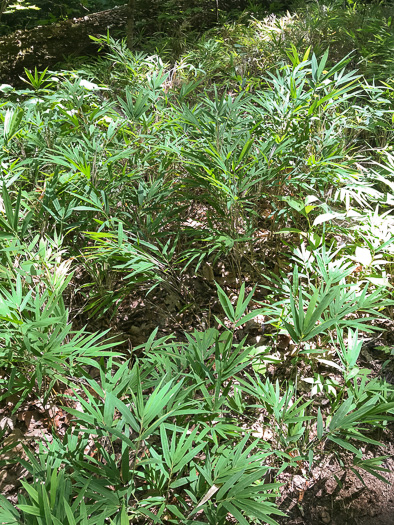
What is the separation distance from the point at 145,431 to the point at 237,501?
0.81 ft

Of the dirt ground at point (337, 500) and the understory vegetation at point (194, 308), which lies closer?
the understory vegetation at point (194, 308)

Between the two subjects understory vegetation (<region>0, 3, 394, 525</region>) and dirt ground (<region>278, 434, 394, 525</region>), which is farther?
dirt ground (<region>278, 434, 394, 525</region>)

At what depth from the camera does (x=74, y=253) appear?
1540 millimetres

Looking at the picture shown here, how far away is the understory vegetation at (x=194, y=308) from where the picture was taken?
3.03 ft

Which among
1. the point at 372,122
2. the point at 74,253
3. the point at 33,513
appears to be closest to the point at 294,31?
the point at 372,122

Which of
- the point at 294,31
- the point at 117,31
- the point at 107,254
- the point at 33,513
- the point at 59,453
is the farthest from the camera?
the point at 117,31

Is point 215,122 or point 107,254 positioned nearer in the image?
point 107,254

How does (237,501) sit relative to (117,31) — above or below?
below

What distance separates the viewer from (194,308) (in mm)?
1601

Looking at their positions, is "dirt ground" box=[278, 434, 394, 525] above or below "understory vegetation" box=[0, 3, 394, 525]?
below

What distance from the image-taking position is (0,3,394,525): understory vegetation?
3.03 ft

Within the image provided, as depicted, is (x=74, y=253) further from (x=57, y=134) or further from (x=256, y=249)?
(x=256, y=249)

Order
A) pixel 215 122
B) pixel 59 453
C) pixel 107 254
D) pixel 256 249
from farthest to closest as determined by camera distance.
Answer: pixel 256 249 < pixel 215 122 < pixel 107 254 < pixel 59 453

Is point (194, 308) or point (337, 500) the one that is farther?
point (194, 308)
